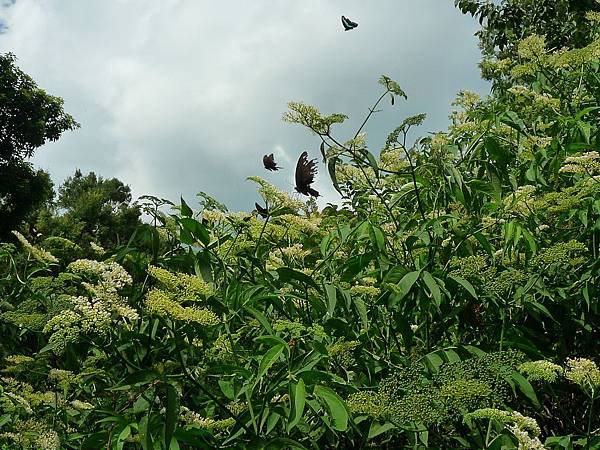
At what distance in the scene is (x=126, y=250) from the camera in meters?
1.71

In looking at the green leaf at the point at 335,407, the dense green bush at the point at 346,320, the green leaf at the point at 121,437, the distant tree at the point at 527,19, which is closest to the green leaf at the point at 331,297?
the dense green bush at the point at 346,320

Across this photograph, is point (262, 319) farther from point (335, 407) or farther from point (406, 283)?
point (406, 283)

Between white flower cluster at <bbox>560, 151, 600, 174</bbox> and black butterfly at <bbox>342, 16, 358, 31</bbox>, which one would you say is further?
black butterfly at <bbox>342, 16, 358, 31</bbox>

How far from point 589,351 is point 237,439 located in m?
1.26

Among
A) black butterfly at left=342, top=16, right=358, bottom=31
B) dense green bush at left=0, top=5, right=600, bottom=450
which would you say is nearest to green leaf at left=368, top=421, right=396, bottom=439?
dense green bush at left=0, top=5, right=600, bottom=450

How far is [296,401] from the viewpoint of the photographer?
1.32m

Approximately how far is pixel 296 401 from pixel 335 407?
0.32ft

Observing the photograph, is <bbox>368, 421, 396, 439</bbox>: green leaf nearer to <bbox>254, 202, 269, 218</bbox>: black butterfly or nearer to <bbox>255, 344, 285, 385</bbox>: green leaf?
<bbox>255, 344, 285, 385</bbox>: green leaf

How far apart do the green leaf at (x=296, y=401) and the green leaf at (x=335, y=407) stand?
55mm

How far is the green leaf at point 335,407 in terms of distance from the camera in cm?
135

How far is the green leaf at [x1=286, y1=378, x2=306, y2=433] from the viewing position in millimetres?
1307

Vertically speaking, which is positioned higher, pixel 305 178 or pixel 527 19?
pixel 527 19

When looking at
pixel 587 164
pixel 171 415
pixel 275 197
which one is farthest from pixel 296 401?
pixel 587 164

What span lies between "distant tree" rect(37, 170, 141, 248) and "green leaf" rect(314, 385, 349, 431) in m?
17.1
